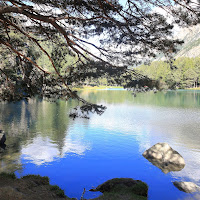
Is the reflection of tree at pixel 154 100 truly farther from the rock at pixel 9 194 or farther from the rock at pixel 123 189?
the rock at pixel 9 194

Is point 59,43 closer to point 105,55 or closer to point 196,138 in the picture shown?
point 105,55

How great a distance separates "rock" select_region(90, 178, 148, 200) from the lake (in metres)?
0.52

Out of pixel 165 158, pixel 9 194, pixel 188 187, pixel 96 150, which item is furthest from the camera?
pixel 96 150

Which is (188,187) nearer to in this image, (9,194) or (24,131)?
(9,194)

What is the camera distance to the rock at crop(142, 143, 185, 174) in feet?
29.6

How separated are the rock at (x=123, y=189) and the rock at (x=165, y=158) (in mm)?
2503

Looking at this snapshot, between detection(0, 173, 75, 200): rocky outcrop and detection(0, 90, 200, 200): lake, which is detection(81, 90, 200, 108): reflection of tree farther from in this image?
detection(0, 173, 75, 200): rocky outcrop

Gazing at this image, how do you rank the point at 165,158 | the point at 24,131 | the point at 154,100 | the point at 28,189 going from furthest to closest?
the point at 154,100, the point at 24,131, the point at 165,158, the point at 28,189

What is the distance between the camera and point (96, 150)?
11.2 metres

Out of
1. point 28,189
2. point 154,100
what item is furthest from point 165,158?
point 154,100

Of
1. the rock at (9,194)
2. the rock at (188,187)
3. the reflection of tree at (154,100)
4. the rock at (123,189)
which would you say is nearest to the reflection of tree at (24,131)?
the rock at (123,189)

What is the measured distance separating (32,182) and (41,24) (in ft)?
14.5

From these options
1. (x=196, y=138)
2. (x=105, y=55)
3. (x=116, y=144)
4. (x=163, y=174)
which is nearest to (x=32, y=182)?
(x=105, y=55)

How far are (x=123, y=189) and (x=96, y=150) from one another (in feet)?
16.5
